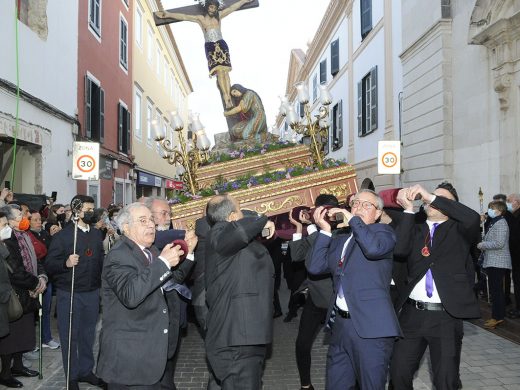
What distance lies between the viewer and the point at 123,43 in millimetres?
20672

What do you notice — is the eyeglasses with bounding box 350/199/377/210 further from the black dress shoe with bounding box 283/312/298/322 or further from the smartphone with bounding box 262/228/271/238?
the black dress shoe with bounding box 283/312/298/322

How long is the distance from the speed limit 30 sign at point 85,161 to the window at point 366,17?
1298cm

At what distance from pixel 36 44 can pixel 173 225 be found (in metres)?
7.36

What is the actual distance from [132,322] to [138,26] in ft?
76.6

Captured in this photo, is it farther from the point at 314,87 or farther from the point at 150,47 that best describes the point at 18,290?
the point at 314,87

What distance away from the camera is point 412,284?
394 cm

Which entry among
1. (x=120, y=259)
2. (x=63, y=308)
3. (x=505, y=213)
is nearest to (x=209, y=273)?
(x=120, y=259)

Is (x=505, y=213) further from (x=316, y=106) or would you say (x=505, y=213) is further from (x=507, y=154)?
(x=316, y=106)

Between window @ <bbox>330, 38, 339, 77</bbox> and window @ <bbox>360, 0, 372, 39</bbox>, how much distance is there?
5163mm

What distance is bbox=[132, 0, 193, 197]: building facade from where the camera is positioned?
23.7m

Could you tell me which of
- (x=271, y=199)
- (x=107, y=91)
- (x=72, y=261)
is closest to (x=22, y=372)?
(x=72, y=261)

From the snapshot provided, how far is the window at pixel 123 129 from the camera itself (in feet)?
64.2

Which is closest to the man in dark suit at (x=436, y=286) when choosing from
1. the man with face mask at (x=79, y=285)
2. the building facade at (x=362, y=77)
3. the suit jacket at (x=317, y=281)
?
the suit jacket at (x=317, y=281)

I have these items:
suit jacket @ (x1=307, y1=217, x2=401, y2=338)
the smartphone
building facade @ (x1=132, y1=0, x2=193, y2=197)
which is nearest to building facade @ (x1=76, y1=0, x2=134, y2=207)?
building facade @ (x1=132, y1=0, x2=193, y2=197)
